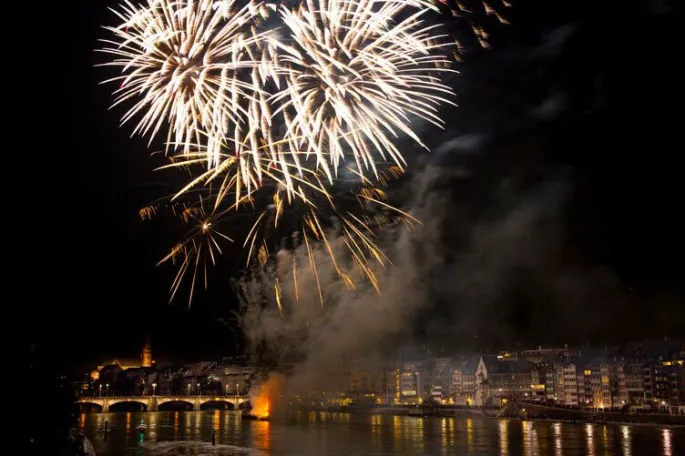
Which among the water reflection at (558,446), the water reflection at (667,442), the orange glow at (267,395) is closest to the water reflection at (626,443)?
the water reflection at (667,442)

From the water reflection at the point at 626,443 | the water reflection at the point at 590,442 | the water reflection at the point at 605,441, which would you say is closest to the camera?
the water reflection at the point at 590,442

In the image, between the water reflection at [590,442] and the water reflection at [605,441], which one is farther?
the water reflection at [605,441]

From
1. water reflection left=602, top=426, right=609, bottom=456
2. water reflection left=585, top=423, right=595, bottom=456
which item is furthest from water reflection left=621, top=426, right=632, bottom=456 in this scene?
water reflection left=585, top=423, right=595, bottom=456

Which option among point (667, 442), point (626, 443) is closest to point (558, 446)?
point (626, 443)

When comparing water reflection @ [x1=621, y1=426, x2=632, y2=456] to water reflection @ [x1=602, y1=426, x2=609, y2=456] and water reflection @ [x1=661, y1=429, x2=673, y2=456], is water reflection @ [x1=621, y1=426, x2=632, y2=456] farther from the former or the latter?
water reflection @ [x1=661, y1=429, x2=673, y2=456]

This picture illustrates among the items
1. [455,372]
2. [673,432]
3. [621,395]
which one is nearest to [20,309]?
[673,432]

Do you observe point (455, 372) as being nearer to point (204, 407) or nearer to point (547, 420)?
point (547, 420)

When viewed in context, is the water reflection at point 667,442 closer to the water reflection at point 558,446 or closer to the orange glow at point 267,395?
the water reflection at point 558,446
